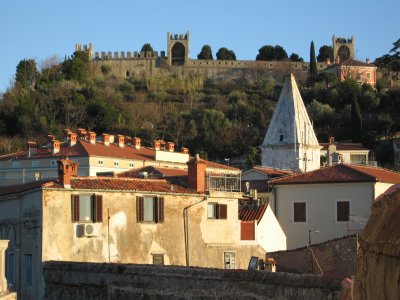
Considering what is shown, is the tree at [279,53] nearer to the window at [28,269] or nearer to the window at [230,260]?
the window at [230,260]

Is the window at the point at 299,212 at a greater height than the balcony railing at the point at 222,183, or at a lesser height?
lesser

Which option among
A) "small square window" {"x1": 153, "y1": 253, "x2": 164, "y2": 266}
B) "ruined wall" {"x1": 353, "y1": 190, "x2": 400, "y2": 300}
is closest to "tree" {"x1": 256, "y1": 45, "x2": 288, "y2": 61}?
"small square window" {"x1": 153, "y1": 253, "x2": 164, "y2": 266}

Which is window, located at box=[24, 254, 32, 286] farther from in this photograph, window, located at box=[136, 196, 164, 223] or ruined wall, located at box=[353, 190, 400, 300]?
ruined wall, located at box=[353, 190, 400, 300]

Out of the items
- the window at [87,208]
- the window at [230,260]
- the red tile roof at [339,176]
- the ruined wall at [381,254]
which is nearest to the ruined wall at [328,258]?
the window at [230,260]

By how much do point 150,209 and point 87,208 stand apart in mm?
2399

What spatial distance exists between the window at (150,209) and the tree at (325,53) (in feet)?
397

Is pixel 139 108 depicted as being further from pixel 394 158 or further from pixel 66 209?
pixel 66 209

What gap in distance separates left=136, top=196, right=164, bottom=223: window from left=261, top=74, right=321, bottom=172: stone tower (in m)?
25.2

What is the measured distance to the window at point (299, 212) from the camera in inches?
1506

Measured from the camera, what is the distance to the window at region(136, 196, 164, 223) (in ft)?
95.8

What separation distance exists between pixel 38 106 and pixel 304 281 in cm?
9199

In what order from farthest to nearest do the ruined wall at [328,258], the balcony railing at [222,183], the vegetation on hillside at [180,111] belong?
the vegetation on hillside at [180,111] → the balcony railing at [222,183] → the ruined wall at [328,258]

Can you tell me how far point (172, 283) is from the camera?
16.2 meters

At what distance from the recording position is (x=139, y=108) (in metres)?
111
